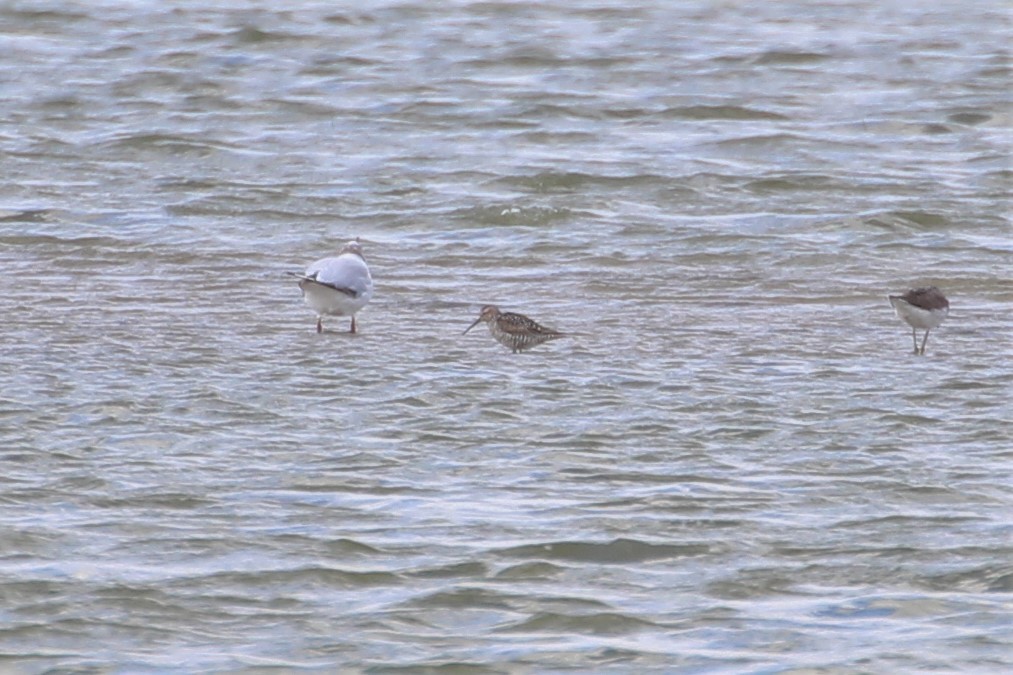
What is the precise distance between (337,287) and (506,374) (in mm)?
1719

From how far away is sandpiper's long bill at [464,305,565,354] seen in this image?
9977mm

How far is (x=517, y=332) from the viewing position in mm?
10023

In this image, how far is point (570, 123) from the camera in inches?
741

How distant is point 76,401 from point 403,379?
152 centimetres

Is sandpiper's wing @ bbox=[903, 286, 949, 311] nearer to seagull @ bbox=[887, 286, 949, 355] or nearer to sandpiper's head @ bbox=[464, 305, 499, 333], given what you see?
seagull @ bbox=[887, 286, 949, 355]

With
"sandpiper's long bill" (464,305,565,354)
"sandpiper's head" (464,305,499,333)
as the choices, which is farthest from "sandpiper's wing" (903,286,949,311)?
"sandpiper's head" (464,305,499,333)

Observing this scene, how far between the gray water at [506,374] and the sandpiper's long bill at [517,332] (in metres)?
0.07

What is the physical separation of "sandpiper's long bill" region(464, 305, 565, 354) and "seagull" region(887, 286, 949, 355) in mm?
1730

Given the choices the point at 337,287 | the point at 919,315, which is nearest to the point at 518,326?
the point at 337,287

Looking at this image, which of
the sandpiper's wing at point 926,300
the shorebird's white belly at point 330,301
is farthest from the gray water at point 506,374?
the sandpiper's wing at point 926,300

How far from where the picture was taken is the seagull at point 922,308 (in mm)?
10164

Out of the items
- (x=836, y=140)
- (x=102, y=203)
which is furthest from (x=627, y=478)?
(x=836, y=140)

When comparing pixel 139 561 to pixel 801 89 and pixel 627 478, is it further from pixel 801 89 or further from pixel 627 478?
pixel 801 89

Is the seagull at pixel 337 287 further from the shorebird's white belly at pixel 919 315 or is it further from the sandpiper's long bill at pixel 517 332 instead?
the shorebird's white belly at pixel 919 315
